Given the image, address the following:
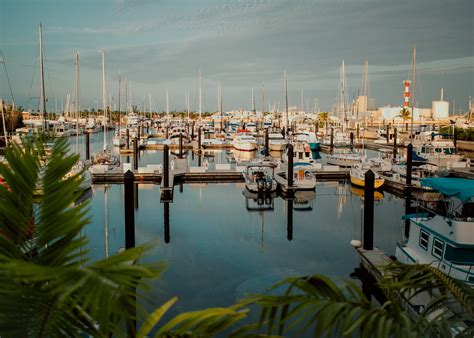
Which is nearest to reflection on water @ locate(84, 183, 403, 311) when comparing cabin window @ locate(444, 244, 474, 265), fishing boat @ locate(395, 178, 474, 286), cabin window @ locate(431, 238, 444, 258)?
fishing boat @ locate(395, 178, 474, 286)

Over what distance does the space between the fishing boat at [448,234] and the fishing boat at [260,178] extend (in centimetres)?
1993

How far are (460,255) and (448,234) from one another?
709 millimetres

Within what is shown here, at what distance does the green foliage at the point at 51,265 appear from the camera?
6.07 feet

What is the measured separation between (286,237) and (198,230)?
543cm

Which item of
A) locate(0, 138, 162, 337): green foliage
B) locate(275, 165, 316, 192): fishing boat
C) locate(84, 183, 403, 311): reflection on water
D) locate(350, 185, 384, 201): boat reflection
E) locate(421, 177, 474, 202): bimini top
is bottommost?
locate(84, 183, 403, 311): reflection on water

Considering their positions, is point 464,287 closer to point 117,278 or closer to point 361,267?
point 117,278

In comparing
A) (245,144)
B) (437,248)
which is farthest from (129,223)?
(245,144)

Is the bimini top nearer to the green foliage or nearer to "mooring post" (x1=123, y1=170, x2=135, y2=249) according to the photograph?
"mooring post" (x1=123, y1=170, x2=135, y2=249)

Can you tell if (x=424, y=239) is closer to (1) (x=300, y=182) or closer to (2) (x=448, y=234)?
(2) (x=448, y=234)

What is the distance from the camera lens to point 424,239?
52.0 feet

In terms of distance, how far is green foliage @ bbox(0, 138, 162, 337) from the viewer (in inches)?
72.8

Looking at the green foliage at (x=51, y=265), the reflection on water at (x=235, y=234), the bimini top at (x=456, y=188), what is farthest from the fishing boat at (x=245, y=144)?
the green foliage at (x=51, y=265)

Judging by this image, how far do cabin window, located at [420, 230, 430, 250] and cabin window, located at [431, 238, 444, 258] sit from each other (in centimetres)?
51

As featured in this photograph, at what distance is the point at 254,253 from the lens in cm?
2320
